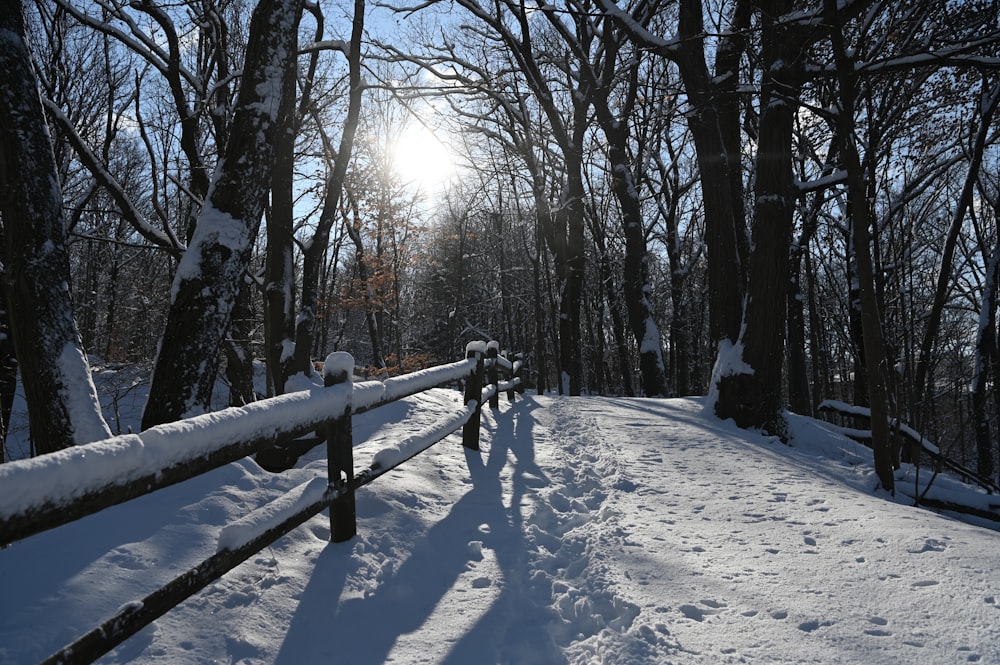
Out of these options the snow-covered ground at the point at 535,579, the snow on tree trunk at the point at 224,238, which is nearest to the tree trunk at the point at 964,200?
the snow-covered ground at the point at 535,579

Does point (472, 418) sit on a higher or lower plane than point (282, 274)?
lower

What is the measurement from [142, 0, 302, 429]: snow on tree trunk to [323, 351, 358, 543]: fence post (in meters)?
1.79

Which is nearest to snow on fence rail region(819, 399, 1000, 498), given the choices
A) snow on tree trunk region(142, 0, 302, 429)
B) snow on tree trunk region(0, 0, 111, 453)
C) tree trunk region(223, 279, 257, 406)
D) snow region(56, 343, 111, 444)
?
snow on tree trunk region(142, 0, 302, 429)

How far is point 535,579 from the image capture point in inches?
117

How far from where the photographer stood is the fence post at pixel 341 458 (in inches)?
120

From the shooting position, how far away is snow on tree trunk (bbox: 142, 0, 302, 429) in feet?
13.9

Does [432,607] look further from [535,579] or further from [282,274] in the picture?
[282,274]

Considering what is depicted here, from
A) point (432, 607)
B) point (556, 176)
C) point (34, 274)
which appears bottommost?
point (432, 607)

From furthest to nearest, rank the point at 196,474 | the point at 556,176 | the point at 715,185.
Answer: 1. the point at 556,176
2. the point at 715,185
3. the point at 196,474

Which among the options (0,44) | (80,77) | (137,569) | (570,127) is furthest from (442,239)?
(137,569)

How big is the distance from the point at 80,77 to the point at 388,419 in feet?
40.5

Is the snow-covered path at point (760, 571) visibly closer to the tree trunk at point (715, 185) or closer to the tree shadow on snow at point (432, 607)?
the tree shadow on snow at point (432, 607)

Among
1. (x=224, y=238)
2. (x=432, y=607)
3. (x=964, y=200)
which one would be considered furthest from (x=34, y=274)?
(x=964, y=200)

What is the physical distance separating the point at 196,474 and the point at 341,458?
1.29m
